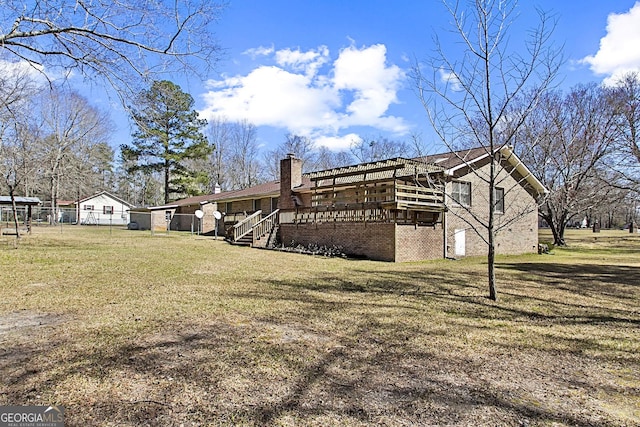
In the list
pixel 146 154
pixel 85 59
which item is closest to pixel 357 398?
pixel 85 59

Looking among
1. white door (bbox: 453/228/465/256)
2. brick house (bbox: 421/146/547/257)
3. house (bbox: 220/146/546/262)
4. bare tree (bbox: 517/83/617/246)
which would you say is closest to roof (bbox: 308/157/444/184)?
house (bbox: 220/146/546/262)

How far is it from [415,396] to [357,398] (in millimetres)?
484

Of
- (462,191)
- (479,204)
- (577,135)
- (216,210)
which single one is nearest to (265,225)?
(462,191)

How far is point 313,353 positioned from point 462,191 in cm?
1521

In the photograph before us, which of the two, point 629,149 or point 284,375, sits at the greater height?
point 629,149

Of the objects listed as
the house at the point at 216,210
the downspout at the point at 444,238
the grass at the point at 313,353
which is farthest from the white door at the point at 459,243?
the house at the point at 216,210

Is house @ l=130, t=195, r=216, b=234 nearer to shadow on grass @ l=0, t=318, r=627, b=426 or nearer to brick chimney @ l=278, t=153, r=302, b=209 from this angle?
brick chimney @ l=278, t=153, r=302, b=209

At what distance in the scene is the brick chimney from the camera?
68.1ft

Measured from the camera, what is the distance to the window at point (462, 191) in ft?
55.9

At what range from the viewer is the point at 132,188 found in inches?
2183

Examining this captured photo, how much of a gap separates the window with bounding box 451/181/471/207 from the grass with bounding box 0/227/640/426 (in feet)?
29.9

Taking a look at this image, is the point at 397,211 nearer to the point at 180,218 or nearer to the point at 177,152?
the point at 180,218

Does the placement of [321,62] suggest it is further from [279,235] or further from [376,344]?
[376,344]

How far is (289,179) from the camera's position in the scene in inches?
817
